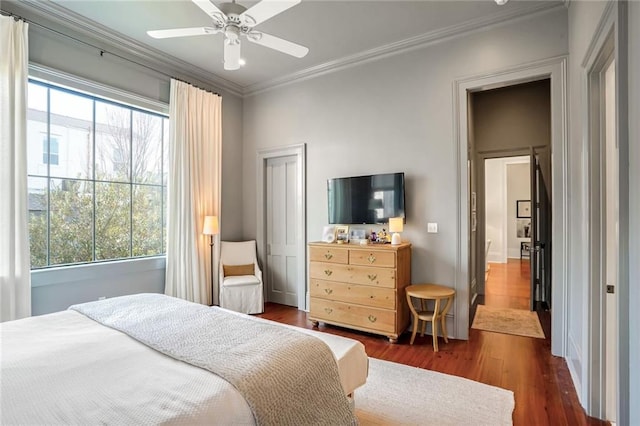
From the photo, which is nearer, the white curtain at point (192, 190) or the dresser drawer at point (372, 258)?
the dresser drawer at point (372, 258)

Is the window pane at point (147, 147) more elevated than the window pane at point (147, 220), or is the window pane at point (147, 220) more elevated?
the window pane at point (147, 147)

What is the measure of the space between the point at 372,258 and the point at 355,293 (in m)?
0.46

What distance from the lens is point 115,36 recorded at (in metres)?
3.53

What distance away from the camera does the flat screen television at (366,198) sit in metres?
3.67

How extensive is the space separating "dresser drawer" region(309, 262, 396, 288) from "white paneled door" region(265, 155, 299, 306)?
0.94 meters

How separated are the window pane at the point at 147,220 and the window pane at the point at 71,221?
19.4 inches

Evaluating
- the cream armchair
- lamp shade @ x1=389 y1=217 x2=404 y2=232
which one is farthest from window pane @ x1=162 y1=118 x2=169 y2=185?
lamp shade @ x1=389 y1=217 x2=404 y2=232

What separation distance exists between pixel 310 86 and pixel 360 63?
80 cm

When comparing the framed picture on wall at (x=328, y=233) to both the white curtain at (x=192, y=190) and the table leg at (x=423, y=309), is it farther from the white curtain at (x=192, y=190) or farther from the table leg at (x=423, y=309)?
the white curtain at (x=192, y=190)

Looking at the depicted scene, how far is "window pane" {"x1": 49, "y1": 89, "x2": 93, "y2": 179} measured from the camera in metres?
3.28

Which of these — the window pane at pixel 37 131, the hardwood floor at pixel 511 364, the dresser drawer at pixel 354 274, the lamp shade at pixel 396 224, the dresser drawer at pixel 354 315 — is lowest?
the hardwood floor at pixel 511 364

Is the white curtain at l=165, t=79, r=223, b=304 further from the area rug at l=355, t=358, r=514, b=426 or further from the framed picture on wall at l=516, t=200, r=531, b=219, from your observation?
the framed picture on wall at l=516, t=200, r=531, b=219

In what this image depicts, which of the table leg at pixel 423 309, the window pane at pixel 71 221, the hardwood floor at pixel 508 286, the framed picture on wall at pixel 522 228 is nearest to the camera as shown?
the window pane at pixel 71 221

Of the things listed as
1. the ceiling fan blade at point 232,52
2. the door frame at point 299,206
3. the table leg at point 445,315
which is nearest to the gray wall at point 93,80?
the door frame at point 299,206
